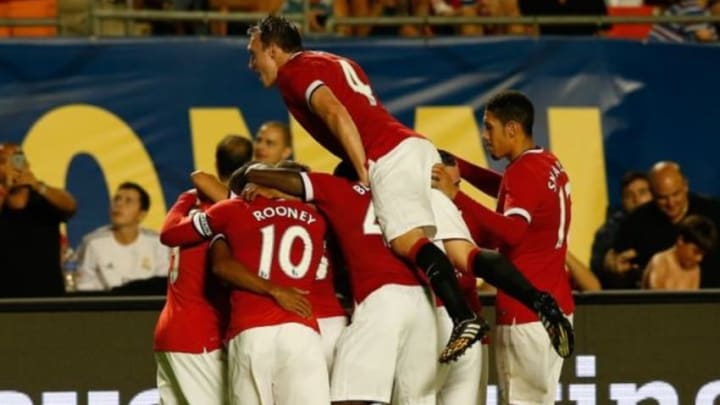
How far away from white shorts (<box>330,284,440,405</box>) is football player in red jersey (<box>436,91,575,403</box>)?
2.06 ft

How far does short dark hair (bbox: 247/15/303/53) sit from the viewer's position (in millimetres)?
9586

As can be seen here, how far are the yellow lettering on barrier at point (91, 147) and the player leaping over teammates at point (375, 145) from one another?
13.2ft

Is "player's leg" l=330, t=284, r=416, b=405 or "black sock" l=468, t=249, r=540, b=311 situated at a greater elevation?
"black sock" l=468, t=249, r=540, b=311

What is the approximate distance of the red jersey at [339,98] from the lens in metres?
9.31

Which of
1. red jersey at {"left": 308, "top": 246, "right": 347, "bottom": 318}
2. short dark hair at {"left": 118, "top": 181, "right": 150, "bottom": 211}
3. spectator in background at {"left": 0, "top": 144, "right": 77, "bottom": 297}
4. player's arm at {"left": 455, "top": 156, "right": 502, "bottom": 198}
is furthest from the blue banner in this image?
red jersey at {"left": 308, "top": 246, "right": 347, "bottom": 318}

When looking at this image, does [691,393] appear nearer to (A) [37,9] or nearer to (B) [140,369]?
(B) [140,369]

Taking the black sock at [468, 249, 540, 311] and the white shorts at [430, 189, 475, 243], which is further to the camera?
the white shorts at [430, 189, 475, 243]

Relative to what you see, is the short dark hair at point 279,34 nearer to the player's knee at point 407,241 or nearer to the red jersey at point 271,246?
the red jersey at point 271,246

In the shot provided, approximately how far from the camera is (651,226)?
1277 centimetres

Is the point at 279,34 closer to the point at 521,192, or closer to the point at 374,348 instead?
the point at 521,192

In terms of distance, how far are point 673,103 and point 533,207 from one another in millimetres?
4677

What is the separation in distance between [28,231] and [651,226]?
3881mm

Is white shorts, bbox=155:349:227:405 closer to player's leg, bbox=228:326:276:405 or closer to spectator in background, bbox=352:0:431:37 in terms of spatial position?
player's leg, bbox=228:326:276:405


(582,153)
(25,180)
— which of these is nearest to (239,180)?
(25,180)
